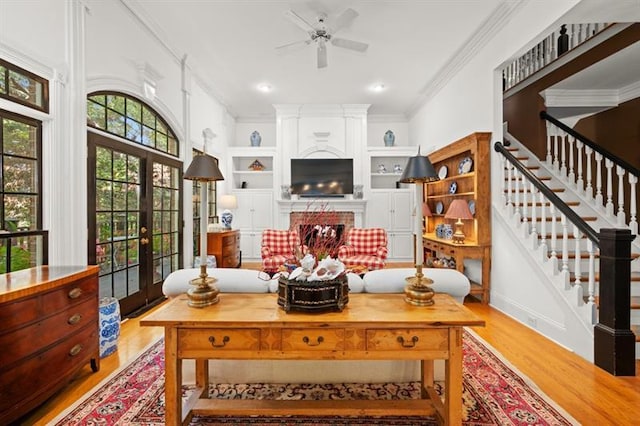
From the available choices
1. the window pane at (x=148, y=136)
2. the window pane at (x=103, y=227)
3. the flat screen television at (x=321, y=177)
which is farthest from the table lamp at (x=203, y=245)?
the flat screen television at (x=321, y=177)

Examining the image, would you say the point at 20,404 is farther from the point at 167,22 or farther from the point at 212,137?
the point at 212,137

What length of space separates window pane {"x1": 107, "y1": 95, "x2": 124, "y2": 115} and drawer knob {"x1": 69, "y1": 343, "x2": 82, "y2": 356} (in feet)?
Result: 7.68

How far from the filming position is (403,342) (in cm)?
142

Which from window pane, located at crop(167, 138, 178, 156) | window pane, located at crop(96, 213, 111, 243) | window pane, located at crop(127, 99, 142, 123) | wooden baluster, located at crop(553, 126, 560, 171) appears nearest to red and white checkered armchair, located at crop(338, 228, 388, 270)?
wooden baluster, located at crop(553, 126, 560, 171)

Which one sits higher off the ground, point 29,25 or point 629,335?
point 29,25

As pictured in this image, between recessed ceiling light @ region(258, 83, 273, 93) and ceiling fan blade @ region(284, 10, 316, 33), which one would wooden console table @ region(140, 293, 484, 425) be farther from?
recessed ceiling light @ region(258, 83, 273, 93)

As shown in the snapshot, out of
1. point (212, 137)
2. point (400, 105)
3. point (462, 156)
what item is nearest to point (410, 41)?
point (462, 156)

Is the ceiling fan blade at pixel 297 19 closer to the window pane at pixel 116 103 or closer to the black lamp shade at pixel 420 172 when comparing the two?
the window pane at pixel 116 103

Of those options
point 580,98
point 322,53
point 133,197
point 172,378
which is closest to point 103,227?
point 133,197

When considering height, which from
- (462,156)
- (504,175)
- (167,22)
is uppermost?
(167,22)

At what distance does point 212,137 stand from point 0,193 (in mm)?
3918

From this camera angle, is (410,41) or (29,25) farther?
(410,41)

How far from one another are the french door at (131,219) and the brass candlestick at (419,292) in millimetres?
2920

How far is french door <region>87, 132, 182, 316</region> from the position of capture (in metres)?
3.07
